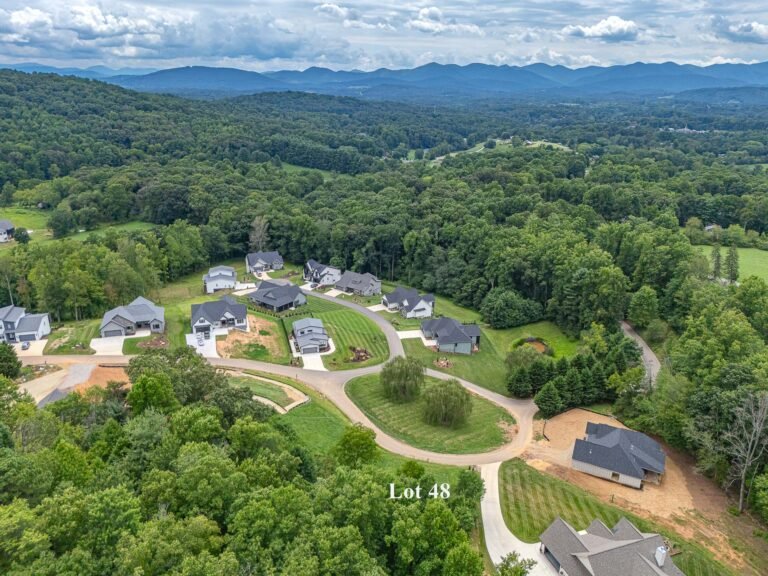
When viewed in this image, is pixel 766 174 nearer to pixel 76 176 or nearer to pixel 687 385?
pixel 687 385

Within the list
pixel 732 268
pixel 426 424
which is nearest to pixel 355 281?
pixel 426 424

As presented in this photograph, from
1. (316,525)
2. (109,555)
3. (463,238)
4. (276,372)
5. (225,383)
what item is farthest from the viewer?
(463,238)

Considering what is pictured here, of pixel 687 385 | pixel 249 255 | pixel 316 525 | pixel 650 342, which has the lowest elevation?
pixel 249 255

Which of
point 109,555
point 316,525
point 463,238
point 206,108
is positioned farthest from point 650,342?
point 206,108

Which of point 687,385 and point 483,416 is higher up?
point 687,385

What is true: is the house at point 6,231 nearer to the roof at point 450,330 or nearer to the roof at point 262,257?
the roof at point 262,257

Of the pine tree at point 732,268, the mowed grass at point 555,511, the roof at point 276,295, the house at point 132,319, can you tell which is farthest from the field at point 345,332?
the pine tree at point 732,268

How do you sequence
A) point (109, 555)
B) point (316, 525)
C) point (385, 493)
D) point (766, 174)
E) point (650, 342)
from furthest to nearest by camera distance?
point (766, 174) → point (650, 342) → point (385, 493) → point (316, 525) → point (109, 555)

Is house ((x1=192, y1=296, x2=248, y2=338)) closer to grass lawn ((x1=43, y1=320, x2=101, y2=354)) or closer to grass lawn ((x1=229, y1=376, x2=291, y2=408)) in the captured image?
grass lawn ((x1=43, y1=320, x2=101, y2=354))
